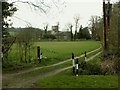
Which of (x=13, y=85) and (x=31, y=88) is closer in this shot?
(x=31, y=88)

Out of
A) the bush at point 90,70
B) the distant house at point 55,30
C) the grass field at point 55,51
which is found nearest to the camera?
the bush at point 90,70

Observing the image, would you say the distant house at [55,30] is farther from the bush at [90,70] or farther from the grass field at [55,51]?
the bush at [90,70]

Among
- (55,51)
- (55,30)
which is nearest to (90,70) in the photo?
(55,51)

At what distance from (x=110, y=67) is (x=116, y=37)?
38.5 feet

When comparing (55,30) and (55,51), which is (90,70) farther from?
(55,30)

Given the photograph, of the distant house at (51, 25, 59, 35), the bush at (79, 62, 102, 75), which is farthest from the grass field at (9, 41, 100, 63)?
the distant house at (51, 25, 59, 35)

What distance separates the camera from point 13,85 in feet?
40.7

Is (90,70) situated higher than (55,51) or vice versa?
(90,70)

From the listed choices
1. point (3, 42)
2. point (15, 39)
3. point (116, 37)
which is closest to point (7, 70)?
point (3, 42)

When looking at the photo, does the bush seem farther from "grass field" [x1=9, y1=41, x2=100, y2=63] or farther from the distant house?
the distant house

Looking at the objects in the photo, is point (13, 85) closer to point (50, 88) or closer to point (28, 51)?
point (50, 88)

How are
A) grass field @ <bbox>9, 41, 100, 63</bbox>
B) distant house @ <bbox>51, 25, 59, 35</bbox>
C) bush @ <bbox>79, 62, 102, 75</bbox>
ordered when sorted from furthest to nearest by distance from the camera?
distant house @ <bbox>51, 25, 59, 35</bbox>
grass field @ <bbox>9, 41, 100, 63</bbox>
bush @ <bbox>79, 62, 102, 75</bbox>

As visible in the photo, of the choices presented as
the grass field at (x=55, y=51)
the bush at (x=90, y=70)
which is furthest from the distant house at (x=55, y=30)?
the bush at (x=90, y=70)

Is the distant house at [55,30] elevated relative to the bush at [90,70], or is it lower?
elevated
